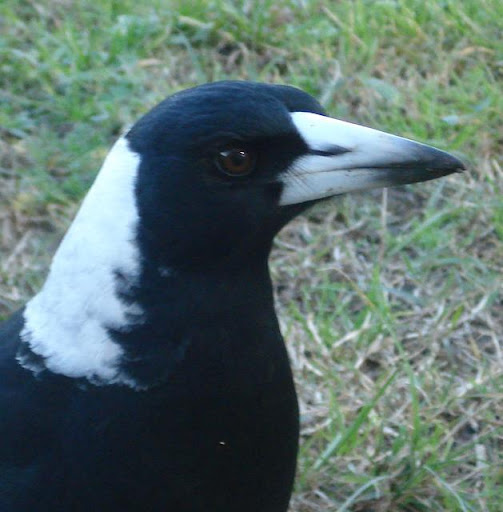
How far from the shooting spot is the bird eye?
1.67 m

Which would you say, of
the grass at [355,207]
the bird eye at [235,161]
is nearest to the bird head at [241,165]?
the bird eye at [235,161]

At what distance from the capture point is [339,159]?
5.69 ft

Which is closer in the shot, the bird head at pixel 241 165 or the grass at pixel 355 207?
the bird head at pixel 241 165

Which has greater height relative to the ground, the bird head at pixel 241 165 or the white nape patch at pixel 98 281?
the bird head at pixel 241 165

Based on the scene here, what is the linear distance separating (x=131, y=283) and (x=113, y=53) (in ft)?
6.73

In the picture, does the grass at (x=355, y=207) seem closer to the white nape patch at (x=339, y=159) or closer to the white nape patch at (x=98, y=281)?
the white nape patch at (x=339, y=159)

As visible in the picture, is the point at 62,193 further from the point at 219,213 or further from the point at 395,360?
the point at 219,213

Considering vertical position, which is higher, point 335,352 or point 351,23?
point 351,23

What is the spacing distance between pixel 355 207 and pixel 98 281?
1.49m

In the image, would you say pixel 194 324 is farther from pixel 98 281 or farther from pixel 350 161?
pixel 350 161

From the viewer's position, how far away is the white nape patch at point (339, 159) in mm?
1721

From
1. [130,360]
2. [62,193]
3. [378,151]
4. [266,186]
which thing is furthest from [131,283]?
[62,193]

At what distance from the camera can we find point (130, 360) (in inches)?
A: 67.5

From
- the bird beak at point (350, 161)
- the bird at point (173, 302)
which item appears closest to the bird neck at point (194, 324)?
the bird at point (173, 302)
